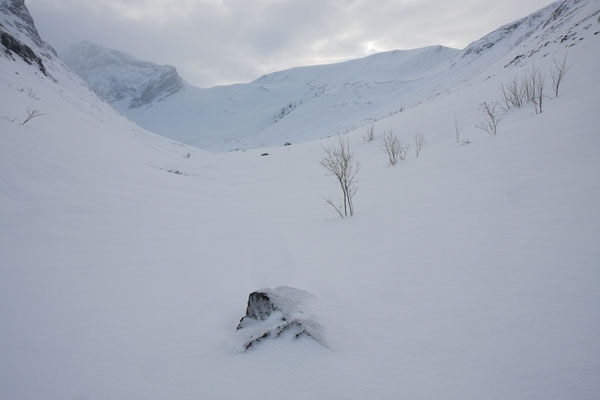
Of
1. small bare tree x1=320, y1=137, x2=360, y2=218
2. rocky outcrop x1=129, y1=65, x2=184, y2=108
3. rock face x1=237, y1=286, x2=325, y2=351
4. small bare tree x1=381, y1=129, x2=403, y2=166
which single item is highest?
rocky outcrop x1=129, y1=65, x2=184, y2=108

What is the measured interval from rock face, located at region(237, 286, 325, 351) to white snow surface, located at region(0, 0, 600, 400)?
2.1 inches

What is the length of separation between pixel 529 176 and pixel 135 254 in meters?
3.46

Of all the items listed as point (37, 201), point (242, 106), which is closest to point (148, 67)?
point (242, 106)

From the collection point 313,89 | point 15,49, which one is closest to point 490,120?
point 15,49

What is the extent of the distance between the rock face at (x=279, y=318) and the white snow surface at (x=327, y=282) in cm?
5

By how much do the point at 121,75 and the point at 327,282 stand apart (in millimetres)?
139820

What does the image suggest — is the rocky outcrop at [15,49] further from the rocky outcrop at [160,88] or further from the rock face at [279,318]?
the rocky outcrop at [160,88]

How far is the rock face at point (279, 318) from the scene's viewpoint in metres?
1.19

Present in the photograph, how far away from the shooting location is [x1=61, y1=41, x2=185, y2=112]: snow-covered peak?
315ft

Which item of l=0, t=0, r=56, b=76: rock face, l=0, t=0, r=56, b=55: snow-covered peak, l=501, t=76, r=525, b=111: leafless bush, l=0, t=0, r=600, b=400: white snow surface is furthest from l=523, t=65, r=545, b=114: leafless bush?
l=0, t=0, r=56, b=55: snow-covered peak

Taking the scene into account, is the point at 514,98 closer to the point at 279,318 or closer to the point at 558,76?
the point at 558,76

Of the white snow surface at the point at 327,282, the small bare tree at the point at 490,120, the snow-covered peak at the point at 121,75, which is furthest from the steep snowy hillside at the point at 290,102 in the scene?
the white snow surface at the point at 327,282

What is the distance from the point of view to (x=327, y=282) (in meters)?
1.67

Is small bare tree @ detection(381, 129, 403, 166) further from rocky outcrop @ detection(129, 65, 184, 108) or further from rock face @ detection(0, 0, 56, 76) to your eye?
rocky outcrop @ detection(129, 65, 184, 108)
